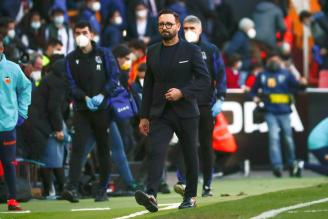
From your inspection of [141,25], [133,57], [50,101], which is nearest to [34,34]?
[141,25]

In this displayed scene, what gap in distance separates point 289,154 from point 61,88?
6.28 m

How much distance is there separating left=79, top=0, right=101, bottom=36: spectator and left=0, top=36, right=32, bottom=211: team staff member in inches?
346

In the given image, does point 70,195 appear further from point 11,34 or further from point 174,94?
point 11,34

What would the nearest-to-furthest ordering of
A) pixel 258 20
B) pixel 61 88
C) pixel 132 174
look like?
pixel 61 88 → pixel 132 174 → pixel 258 20

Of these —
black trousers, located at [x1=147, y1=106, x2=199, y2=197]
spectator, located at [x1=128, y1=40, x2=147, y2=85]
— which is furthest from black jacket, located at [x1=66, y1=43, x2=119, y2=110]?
spectator, located at [x1=128, y1=40, x2=147, y2=85]

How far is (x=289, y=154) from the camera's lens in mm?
22766

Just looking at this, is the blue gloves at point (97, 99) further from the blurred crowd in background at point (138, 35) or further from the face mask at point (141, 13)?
the face mask at point (141, 13)

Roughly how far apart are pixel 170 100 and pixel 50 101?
4.36m

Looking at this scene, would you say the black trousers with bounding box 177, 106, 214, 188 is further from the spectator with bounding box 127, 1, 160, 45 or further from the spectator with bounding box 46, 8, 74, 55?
the spectator with bounding box 127, 1, 160, 45

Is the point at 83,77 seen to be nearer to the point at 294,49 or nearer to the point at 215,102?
the point at 215,102

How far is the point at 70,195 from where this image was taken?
16.3m

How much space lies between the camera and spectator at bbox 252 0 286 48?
89.7 feet

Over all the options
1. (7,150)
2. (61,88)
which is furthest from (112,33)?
(7,150)

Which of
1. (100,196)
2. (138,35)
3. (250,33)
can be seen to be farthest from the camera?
(250,33)
